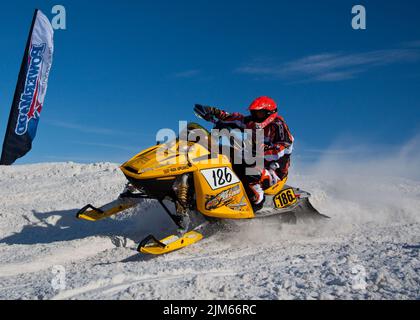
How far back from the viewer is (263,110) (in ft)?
20.9

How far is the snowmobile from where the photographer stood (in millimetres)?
5227

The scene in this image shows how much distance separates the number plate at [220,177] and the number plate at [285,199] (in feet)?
3.10

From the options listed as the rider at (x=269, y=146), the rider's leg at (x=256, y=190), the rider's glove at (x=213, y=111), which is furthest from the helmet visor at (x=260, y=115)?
the rider's leg at (x=256, y=190)

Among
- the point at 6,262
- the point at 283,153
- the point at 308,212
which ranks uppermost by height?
the point at 283,153

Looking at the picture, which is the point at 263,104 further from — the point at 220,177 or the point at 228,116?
the point at 220,177

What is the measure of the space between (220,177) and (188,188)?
1.70 ft

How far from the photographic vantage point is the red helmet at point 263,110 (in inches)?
250

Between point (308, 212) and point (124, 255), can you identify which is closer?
point (124, 255)

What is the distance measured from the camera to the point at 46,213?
321 inches

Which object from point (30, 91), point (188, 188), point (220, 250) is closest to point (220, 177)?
point (188, 188)
